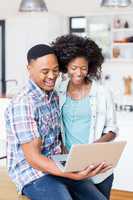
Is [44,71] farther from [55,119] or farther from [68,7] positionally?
[68,7]

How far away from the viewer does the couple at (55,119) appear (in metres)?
1.74

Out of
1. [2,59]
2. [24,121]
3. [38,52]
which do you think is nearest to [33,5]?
[2,59]

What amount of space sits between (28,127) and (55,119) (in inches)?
6.3

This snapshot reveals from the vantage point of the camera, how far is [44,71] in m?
1.77

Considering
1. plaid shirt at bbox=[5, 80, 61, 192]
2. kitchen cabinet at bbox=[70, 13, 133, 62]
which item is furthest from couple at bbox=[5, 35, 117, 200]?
kitchen cabinet at bbox=[70, 13, 133, 62]

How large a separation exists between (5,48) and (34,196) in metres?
6.45

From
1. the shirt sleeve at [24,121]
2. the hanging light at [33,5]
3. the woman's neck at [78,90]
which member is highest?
the hanging light at [33,5]

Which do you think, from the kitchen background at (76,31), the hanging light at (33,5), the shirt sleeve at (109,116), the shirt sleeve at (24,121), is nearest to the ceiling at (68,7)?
the kitchen background at (76,31)

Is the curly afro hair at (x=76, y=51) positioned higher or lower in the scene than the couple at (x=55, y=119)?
higher

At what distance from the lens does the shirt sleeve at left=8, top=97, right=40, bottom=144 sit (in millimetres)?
1736

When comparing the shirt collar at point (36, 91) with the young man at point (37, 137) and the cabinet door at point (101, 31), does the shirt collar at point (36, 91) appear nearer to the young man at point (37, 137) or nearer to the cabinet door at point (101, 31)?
the young man at point (37, 137)

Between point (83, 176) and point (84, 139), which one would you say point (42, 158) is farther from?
point (84, 139)

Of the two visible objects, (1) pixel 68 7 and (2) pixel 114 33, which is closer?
(2) pixel 114 33

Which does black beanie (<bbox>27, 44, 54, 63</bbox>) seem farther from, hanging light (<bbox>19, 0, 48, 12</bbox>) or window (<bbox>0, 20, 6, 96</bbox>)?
window (<bbox>0, 20, 6, 96</bbox>)
